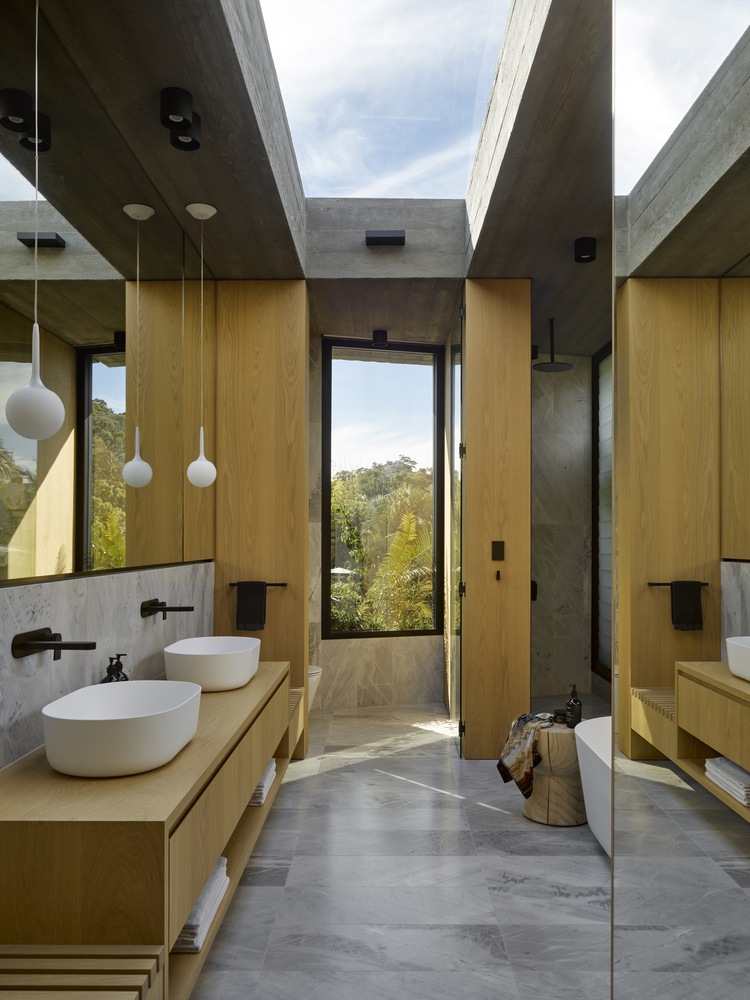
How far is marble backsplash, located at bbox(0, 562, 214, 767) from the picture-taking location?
187 centimetres

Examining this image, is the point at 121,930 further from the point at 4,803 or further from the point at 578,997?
the point at 578,997

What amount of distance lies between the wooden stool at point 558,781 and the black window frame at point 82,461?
1993 millimetres

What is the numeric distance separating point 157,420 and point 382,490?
2.65 meters

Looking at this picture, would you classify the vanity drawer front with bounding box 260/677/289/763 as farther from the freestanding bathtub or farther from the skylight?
the skylight

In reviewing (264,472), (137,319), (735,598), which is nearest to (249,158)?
(137,319)

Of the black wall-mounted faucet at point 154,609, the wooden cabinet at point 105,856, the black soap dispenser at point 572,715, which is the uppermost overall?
the black wall-mounted faucet at point 154,609

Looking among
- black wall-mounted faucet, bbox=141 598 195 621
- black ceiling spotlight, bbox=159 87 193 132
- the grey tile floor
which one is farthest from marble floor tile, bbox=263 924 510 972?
black ceiling spotlight, bbox=159 87 193 132

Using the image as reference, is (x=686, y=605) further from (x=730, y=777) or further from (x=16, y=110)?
(x=16, y=110)

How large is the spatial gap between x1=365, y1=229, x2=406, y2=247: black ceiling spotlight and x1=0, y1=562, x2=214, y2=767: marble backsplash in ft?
6.78

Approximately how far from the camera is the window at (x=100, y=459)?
7.65ft

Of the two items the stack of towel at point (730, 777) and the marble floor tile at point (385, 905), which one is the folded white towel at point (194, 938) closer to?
the marble floor tile at point (385, 905)

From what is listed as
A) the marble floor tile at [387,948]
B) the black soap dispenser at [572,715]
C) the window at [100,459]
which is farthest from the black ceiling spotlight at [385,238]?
the marble floor tile at [387,948]

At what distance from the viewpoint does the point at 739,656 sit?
54 centimetres

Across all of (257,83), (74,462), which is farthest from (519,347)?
(74,462)
